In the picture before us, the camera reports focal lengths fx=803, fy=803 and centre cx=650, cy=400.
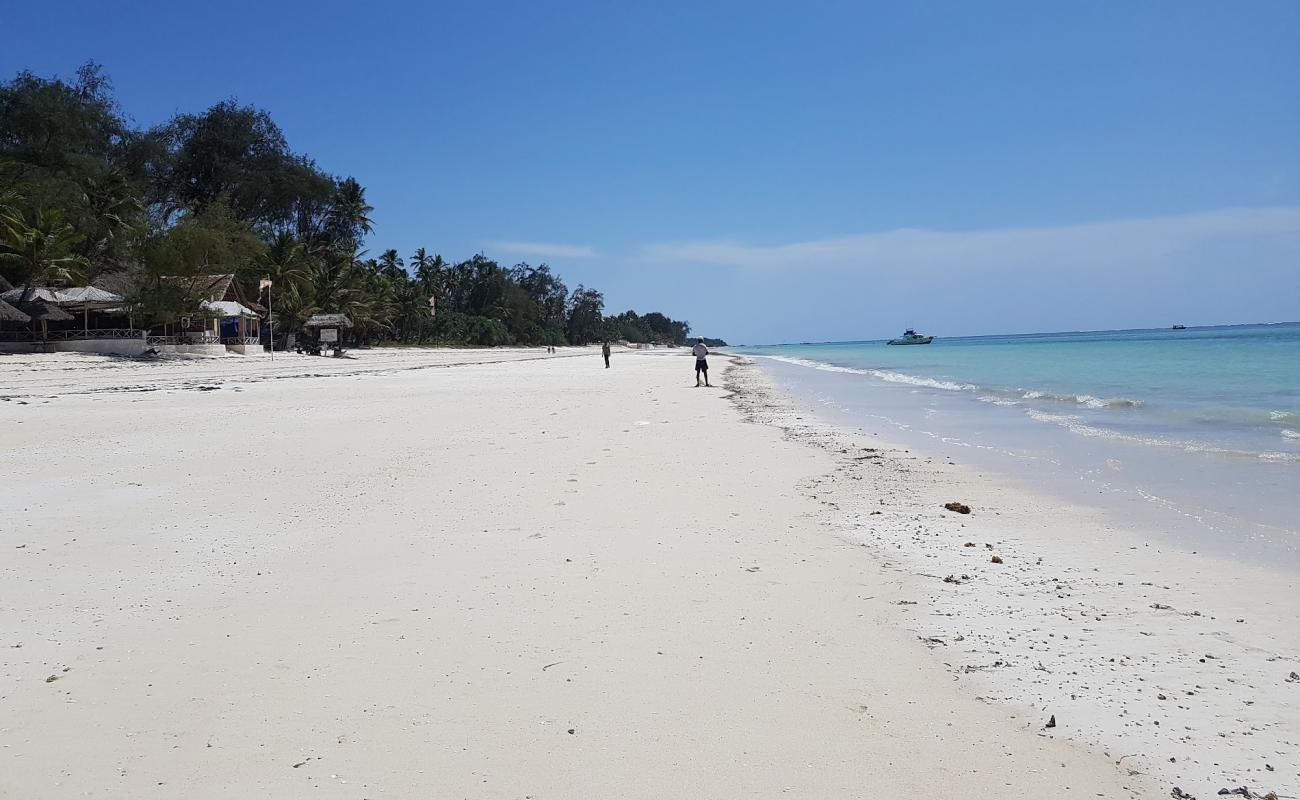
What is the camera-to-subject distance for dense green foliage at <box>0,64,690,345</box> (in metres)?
39.1

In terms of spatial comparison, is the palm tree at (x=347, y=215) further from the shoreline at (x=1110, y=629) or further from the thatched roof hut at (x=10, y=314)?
the shoreline at (x=1110, y=629)

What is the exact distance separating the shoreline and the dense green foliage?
40.7m

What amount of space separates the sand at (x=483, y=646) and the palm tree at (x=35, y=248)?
37.8m

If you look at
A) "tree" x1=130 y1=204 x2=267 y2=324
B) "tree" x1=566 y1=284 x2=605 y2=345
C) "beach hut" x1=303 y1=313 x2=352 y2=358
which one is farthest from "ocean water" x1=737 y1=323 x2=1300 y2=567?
"tree" x1=566 y1=284 x2=605 y2=345

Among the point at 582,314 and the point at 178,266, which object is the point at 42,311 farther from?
the point at 582,314

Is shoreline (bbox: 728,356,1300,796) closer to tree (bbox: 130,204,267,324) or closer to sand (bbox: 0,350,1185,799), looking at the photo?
sand (bbox: 0,350,1185,799)

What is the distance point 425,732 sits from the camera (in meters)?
3.00

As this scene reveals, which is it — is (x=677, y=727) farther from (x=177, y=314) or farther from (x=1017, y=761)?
(x=177, y=314)

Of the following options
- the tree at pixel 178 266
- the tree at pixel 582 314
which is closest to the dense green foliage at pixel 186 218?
the tree at pixel 178 266

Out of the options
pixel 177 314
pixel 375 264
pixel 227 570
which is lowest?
pixel 227 570

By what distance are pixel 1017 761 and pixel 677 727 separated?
121cm

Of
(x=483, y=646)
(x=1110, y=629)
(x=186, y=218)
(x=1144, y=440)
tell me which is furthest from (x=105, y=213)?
(x=1110, y=629)

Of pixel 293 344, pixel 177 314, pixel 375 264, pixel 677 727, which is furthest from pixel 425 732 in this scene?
pixel 375 264

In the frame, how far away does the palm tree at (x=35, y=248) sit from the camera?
37.4m
